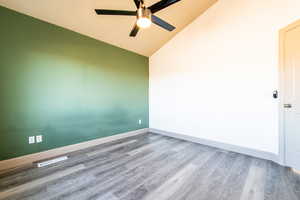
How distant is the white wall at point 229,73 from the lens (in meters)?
2.29

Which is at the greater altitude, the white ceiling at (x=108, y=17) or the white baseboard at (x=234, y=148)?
the white ceiling at (x=108, y=17)

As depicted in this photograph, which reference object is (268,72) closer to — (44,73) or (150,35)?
(150,35)

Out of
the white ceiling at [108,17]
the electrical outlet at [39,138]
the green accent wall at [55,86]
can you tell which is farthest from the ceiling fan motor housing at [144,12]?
the electrical outlet at [39,138]

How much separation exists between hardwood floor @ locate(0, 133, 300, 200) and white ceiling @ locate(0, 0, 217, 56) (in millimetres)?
2554

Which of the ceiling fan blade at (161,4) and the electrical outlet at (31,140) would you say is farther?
the electrical outlet at (31,140)

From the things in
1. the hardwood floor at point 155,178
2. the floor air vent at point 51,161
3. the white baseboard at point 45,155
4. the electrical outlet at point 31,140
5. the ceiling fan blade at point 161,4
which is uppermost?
the ceiling fan blade at point 161,4

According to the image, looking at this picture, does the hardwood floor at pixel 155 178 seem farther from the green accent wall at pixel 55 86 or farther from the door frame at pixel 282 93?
the green accent wall at pixel 55 86

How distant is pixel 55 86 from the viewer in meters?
2.52

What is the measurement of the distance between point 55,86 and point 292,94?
404 centimetres

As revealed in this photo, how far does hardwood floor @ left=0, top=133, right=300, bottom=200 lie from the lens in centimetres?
151

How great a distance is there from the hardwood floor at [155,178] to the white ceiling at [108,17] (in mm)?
2554

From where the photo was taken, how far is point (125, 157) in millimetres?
2465

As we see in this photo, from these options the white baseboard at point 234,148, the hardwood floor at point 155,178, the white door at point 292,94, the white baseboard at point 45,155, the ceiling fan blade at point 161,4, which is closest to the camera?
the hardwood floor at point 155,178

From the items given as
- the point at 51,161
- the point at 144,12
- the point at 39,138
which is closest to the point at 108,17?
the point at 144,12
